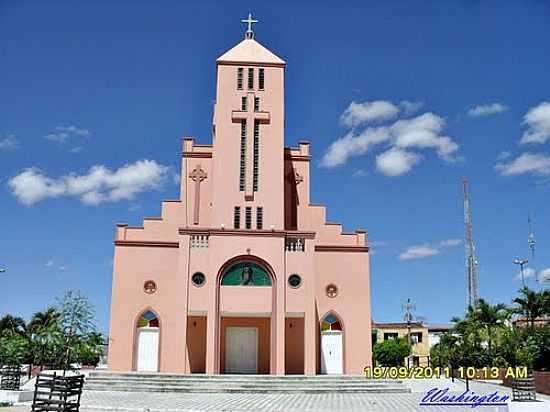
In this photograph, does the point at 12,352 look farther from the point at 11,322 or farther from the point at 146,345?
the point at 11,322

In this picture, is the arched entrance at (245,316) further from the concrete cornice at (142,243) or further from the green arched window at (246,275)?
the concrete cornice at (142,243)

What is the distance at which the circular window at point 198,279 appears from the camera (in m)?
27.5

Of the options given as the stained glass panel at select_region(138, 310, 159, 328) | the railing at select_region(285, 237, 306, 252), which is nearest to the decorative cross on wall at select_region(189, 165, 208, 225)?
the railing at select_region(285, 237, 306, 252)

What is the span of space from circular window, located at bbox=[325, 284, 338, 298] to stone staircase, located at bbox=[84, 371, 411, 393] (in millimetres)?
6311

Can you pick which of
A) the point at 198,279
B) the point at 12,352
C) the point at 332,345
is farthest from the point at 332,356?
the point at 12,352

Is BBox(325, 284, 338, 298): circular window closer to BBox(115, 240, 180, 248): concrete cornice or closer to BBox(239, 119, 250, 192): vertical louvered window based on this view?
BBox(239, 119, 250, 192): vertical louvered window

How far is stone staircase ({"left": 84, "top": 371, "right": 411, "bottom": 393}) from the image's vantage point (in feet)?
74.8

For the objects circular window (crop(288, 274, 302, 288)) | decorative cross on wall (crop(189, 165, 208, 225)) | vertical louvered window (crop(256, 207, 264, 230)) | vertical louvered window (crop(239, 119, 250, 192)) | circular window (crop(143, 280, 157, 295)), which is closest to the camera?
circular window (crop(288, 274, 302, 288))

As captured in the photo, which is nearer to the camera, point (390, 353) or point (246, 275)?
point (246, 275)

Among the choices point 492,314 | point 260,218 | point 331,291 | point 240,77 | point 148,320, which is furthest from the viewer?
point 492,314

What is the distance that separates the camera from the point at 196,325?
29297 mm

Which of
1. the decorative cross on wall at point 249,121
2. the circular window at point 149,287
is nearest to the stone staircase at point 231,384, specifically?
the circular window at point 149,287

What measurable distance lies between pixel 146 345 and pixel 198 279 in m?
4.69

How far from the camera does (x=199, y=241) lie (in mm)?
28094
